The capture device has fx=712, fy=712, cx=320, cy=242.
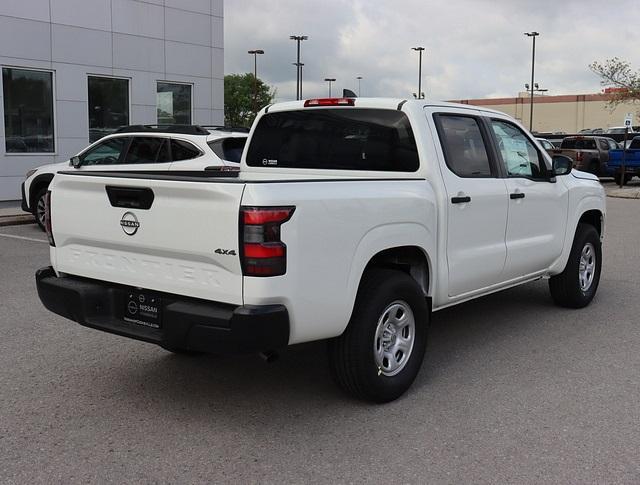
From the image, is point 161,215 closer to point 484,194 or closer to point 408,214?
point 408,214

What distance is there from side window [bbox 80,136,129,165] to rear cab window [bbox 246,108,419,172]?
5.71 meters

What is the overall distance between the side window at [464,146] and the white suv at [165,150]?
15.4ft

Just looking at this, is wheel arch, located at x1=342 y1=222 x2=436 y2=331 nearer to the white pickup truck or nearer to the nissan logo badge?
the white pickup truck

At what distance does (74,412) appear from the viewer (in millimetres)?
4316

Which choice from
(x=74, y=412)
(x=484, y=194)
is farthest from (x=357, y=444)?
(x=484, y=194)

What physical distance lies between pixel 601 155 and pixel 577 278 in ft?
73.8

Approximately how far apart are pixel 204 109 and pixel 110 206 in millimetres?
15702

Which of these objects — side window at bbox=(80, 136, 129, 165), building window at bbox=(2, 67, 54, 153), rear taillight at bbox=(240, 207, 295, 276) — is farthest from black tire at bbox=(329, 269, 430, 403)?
building window at bbox=(2, 67, 54, 153)

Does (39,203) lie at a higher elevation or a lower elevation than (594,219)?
lower

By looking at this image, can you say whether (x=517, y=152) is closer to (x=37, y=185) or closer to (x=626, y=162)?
(x=37, y=185)

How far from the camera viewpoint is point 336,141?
210 inches

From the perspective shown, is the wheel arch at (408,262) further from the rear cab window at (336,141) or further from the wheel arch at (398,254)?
the rear cab window at (336,141)

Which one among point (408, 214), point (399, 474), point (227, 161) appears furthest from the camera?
point (227, 161)

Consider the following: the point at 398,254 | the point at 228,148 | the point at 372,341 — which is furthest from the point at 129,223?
the point at 228,148
